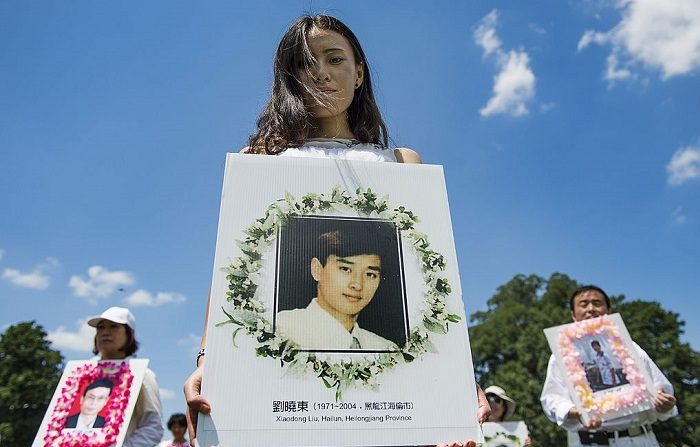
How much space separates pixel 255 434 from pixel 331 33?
1.59 metres

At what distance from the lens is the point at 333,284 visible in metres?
1.39

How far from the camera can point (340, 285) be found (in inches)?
54.7

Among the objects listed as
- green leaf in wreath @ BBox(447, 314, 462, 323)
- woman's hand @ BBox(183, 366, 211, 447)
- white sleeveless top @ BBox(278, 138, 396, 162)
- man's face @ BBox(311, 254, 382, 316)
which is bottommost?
woman's hand @ BBox(183, 366, 211, 447)

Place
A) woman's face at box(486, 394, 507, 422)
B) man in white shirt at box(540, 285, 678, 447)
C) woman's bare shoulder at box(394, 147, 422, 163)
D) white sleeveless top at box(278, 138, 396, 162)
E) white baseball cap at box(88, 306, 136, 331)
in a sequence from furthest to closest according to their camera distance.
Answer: woman's face at box(486, 394, 507, 422)
white baseball cap at box(88, 306, 136, 331)
man in white shirt at box(540, 285, 678, 447)
woman's bare shoulder at box(394, 147, 422, 163)
white sleeveless top at box(278, 138, 396, 162)

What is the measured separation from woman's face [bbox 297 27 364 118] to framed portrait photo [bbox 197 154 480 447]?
0.50m

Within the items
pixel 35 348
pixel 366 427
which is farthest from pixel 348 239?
pixel 35 348

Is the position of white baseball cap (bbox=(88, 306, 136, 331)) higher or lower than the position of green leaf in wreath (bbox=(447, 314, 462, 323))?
higher

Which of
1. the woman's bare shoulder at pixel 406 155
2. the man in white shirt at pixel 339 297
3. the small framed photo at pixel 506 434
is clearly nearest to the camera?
the man in white shirt at pixel 339 297

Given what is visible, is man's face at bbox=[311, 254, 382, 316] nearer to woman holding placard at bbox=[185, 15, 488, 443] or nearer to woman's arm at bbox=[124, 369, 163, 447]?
woman holding placard at bbox=[185, 15, 488, 443]

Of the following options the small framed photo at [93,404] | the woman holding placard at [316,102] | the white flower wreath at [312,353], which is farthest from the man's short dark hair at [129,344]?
the white flower wreath at [312,353]

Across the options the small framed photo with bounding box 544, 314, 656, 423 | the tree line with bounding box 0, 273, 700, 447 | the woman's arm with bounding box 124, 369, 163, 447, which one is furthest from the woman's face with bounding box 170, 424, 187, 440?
the tree line with bounding box 0, 273, 700, 447

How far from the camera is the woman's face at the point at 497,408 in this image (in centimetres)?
717

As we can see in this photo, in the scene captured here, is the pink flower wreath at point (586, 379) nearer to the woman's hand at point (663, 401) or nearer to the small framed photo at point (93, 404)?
the woman's hand at point (663, 401)

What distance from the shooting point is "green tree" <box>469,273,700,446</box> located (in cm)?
2511
